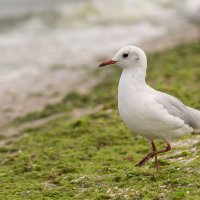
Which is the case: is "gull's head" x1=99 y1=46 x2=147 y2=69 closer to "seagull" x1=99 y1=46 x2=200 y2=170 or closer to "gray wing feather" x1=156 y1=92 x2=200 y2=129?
"seagull" x1=99 y1=46 x2=200 y2=170

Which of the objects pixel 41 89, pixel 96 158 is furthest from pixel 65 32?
pixel 96 158

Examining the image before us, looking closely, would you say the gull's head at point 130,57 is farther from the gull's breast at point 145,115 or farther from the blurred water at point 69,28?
the blurred water at point 69,28

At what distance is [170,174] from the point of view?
603 cm

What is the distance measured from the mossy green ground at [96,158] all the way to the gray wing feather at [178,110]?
422mm

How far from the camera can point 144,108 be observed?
5867mm

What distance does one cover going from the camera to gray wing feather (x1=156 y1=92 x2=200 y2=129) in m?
6.10

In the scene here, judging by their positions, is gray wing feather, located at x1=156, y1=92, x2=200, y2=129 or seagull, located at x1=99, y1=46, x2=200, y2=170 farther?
gray wing feather, located at x1=156, y1=92, x2=200, y2=129

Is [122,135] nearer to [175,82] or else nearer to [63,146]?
[63,146]

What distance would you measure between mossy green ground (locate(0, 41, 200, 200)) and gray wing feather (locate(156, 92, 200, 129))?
42 centimetres

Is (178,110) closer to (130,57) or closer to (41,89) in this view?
(130,57)

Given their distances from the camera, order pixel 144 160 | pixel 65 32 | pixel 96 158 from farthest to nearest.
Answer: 1. pixel 65 32
2. pixel 96 158
3. pixel 144 160

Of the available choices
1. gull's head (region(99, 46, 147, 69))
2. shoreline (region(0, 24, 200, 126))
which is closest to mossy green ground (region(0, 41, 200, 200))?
shoreline (region(0, 24, 200, 126))

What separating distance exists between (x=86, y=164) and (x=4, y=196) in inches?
56.9

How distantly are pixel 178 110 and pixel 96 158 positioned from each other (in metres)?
1.67
